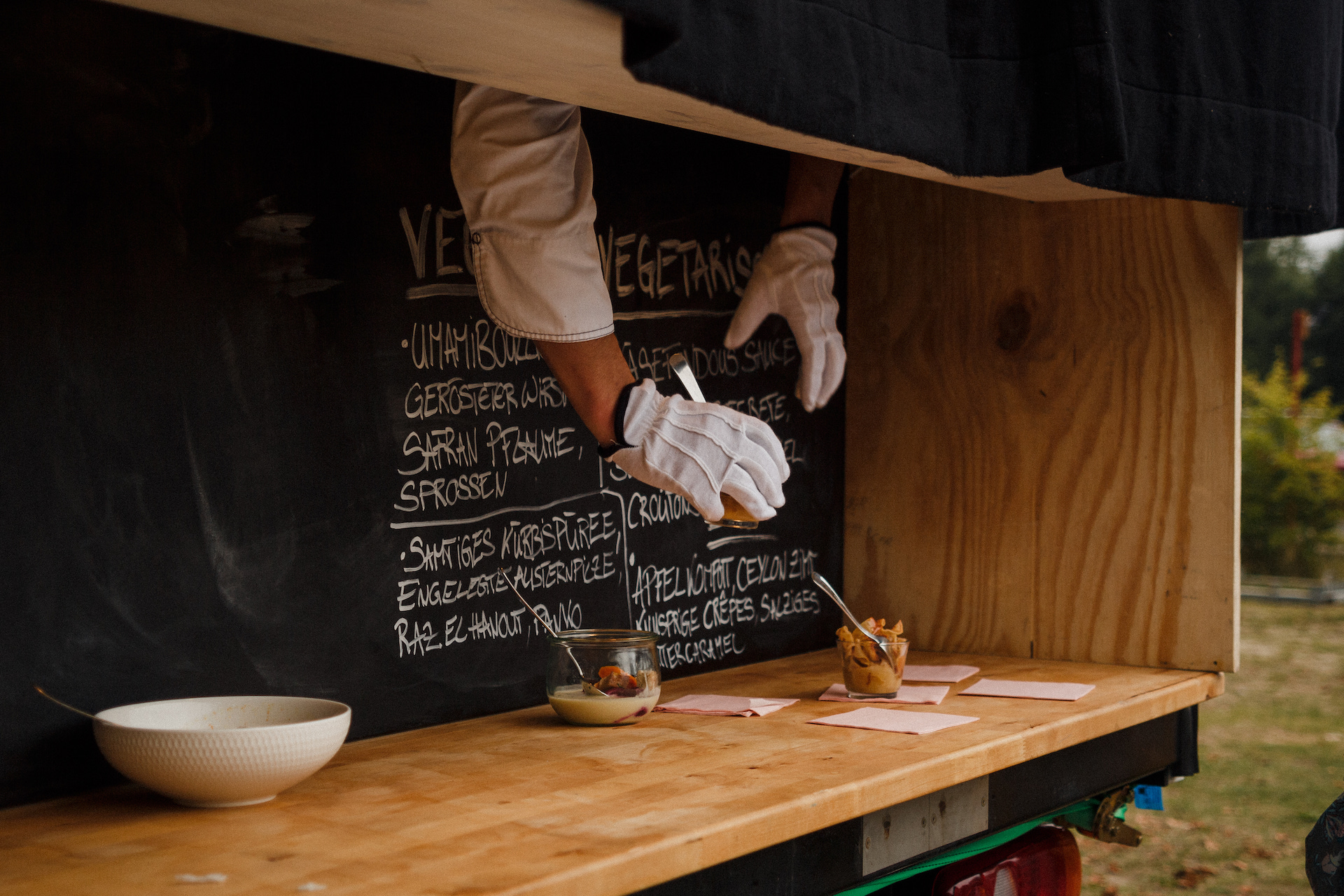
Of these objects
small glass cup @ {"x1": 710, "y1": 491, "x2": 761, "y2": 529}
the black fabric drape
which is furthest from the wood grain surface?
small glass cup @ {"x1": 710, "y1": 491, "x2": 761, "y2": 529}

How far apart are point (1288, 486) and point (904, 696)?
859 centimetres

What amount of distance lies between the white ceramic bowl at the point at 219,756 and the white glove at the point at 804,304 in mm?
856

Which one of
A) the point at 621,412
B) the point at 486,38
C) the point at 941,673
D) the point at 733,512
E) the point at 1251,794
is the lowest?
the point at 1251,794

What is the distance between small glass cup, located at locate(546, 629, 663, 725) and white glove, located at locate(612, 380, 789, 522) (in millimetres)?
230

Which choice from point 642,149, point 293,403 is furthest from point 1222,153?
point 293,403

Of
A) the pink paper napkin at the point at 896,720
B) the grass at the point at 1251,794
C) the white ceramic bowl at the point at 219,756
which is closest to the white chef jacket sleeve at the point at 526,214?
the white ceramic bowl at the point at 219,756

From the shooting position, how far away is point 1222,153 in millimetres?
1547

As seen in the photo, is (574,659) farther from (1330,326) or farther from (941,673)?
(1330,326)

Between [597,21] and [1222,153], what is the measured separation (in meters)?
0.97

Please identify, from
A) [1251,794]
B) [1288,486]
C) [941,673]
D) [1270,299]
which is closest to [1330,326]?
[1270,299]

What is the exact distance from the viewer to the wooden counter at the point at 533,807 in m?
0.93

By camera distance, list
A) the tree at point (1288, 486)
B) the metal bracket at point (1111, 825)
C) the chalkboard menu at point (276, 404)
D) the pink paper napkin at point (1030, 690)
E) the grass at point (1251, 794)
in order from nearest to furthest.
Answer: the chalkboard menu at point (276, 404) < the pink paper napkin at point (1030, 690) < the metal bracket at point (1111, 825) < the grass at point (1251, 794) < the tree at point (1288, 486)

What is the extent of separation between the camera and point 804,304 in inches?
68.6

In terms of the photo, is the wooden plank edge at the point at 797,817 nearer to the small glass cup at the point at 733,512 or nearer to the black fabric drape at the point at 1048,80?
the small glass cup at the point at 733,512
